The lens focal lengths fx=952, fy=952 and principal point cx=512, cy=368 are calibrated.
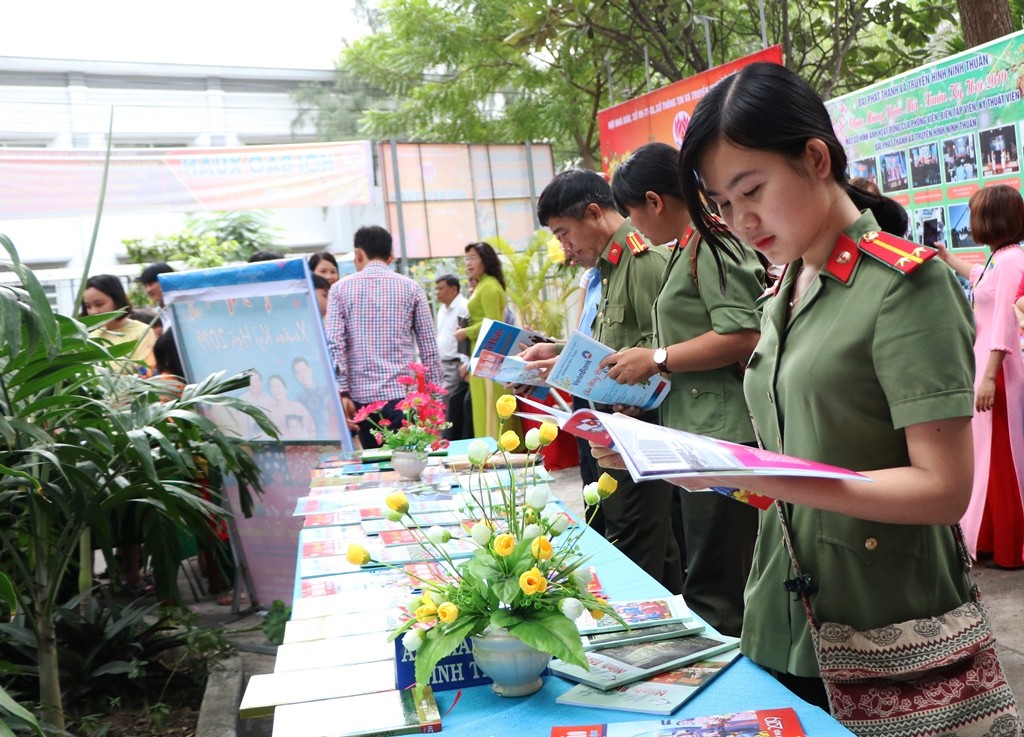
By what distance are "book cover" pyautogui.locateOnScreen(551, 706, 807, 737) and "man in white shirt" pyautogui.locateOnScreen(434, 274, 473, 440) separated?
20.0 ft

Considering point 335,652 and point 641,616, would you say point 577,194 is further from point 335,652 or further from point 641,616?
point 335,652

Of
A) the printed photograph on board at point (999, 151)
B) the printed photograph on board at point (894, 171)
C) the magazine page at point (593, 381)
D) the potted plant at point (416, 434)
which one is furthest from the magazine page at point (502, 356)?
the printed photograph on board at point (894, 171)

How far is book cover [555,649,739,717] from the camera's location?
1.24 metres

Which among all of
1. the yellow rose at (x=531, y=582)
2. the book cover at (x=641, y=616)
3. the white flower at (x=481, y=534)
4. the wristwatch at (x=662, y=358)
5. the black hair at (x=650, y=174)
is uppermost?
the black hair at (x=650, y=174)

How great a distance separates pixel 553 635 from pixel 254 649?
8.40ft

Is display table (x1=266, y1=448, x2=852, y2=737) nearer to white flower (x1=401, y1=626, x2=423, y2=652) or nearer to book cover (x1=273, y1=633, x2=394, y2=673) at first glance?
white flower (x1=401, y1=626, x2=423, y2=652)

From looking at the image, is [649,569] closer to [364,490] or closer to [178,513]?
[364,490]

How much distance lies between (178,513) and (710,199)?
2.00 meters

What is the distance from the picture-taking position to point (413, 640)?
4.12ft

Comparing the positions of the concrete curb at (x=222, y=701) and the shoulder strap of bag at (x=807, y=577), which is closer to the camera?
the shoulder strap of bag at (x=807, y=577)

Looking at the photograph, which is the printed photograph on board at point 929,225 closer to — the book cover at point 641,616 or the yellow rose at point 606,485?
the book cover at point 641,616

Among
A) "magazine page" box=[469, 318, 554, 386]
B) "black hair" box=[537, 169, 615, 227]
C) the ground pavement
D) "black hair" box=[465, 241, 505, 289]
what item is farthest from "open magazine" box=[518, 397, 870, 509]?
"black hair" box=[465, 241, 505, 289]

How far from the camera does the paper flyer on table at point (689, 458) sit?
863 millimetres

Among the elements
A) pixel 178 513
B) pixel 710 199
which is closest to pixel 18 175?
pixel 178 513
